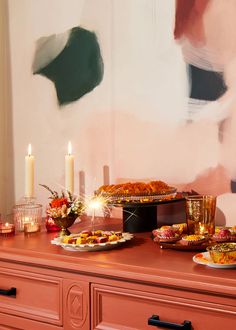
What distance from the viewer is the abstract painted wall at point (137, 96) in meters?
1.58

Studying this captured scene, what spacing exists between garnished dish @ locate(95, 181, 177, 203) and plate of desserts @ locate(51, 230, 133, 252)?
0.14m

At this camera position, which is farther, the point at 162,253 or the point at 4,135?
the point at 4,135

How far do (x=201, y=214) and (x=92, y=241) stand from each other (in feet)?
1.07

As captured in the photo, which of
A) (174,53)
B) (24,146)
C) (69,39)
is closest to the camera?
(174,53)

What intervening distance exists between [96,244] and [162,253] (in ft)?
0.58

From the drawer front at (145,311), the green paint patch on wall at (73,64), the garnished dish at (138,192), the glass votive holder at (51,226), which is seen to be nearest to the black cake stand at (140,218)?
the garnished dish at (138,192)

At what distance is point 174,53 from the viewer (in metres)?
1.66

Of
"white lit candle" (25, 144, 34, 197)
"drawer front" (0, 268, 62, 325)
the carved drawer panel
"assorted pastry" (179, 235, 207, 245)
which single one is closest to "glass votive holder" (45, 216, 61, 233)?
"white lit candle" (25, 144, 34, 197)

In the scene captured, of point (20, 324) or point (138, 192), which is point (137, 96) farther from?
point (20, 324)

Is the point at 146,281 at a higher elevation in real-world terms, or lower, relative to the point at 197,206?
lower

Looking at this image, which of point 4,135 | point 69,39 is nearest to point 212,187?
point 69,39

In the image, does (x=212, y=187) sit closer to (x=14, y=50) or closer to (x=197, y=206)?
(x=197, y=206)

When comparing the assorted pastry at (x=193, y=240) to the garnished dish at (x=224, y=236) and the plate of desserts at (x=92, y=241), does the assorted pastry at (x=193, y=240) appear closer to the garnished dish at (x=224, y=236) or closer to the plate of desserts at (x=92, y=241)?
the garnished dish at (x=224, y=236)

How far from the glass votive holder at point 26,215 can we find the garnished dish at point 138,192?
252 millimetres
